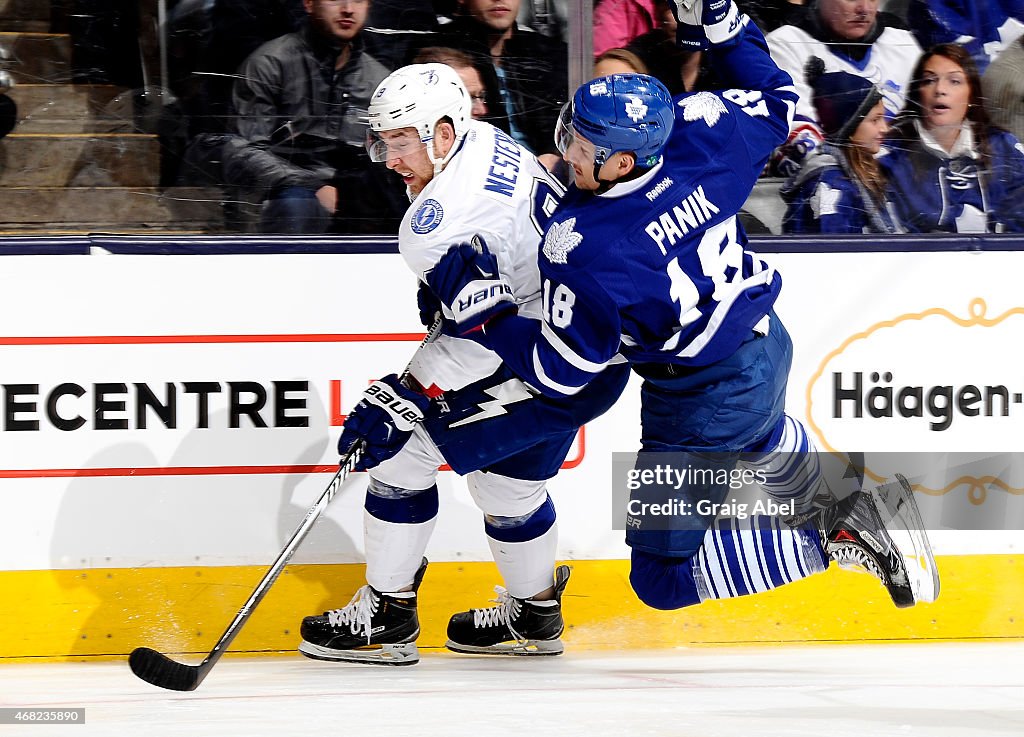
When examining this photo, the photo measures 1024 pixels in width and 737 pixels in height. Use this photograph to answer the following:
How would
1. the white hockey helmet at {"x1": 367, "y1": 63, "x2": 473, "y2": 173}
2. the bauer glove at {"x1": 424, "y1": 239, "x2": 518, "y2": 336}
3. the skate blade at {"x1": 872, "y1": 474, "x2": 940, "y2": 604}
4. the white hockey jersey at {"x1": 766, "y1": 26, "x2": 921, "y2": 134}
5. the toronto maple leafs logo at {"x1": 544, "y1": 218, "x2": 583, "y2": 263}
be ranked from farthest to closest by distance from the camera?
the white hockey jersey at {"x1": 766, "y1": 26, "x2": 921, "y2": 134}
the skate blade at {"x1": 872, "y1": 474, "x2": 940, "y2": 604}
the white hockey helmet at {"x1": 367, "y1": 63, "x2": 473, "y2": 173}
the bauer glove at {"x1": 424, "y1": 239, "x2": 518, "y2": 336}
the toronto maple leafs logo at {"x1": 544, "y1": 218, "x2": 583, "y2": 263}

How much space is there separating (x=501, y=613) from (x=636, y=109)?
122 centimetres

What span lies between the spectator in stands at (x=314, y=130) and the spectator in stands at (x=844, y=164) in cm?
102

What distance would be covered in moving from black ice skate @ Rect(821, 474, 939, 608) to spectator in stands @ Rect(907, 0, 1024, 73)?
3.81 ft

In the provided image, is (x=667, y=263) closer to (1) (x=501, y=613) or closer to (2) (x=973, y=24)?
(1) (x=501, y=613)

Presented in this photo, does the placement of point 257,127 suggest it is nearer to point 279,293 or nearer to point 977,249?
point 279,293

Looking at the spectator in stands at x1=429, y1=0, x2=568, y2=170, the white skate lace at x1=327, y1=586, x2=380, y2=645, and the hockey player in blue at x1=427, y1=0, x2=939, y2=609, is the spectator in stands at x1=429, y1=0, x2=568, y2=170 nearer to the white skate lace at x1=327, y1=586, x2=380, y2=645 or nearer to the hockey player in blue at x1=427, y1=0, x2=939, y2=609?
the hockey player in blue at x1=427, y1=0, x2=939, y2=609

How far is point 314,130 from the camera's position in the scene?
8.62 feet

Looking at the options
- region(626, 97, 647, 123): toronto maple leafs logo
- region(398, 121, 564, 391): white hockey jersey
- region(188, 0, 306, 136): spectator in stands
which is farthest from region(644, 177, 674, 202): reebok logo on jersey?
region(188, 0, 306, 136): spectator in stands

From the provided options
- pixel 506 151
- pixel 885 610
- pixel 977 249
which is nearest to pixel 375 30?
pixel 506 151

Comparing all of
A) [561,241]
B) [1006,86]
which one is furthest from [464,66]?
[1006,86]

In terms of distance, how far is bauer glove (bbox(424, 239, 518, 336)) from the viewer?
6.81 ft

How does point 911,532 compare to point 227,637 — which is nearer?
point 227,637

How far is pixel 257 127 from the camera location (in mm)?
2609

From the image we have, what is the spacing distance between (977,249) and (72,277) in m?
2.16
